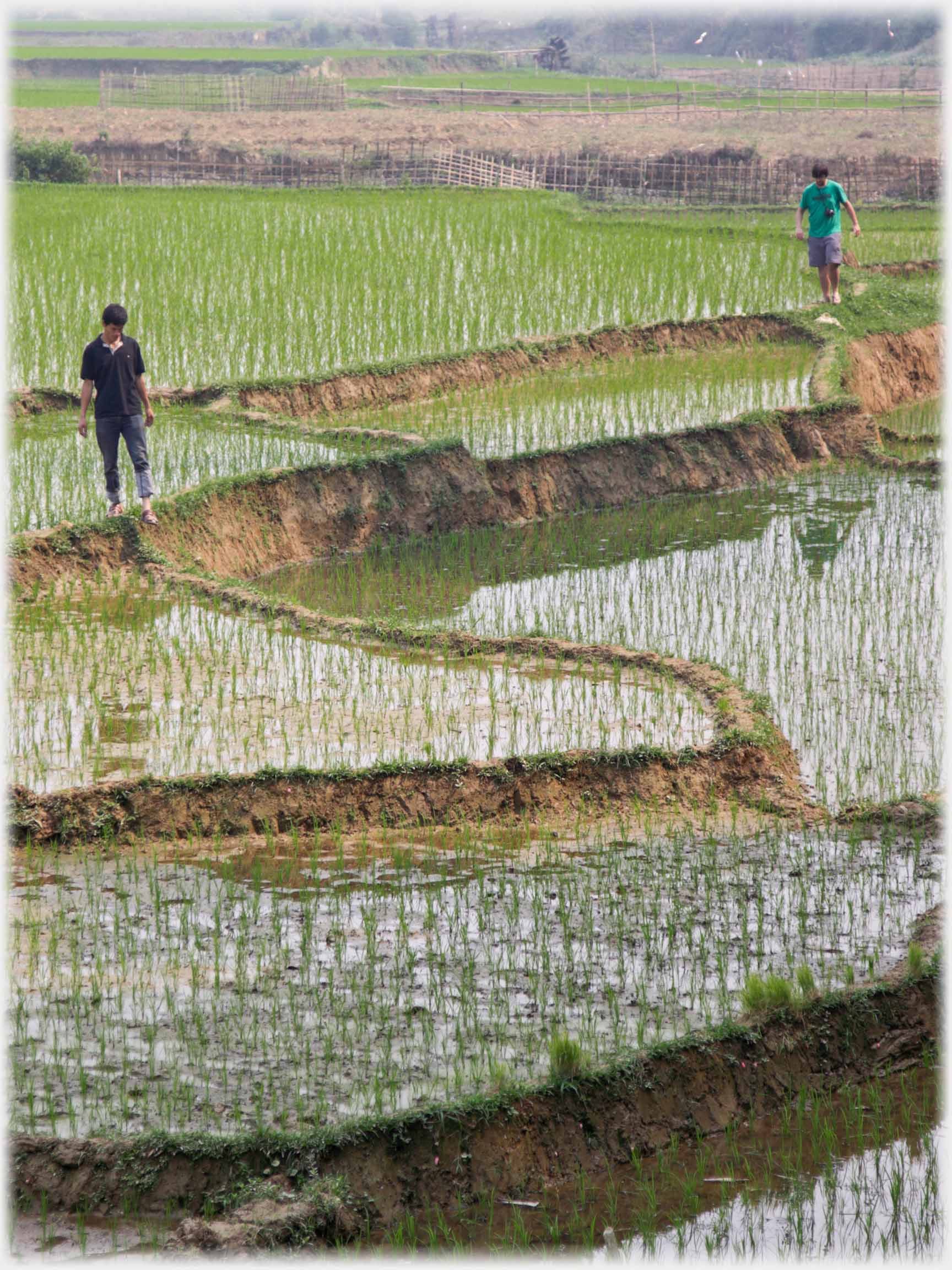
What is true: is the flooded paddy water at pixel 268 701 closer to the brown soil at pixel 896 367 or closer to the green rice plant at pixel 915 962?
the green rice plant at pixel 915 962

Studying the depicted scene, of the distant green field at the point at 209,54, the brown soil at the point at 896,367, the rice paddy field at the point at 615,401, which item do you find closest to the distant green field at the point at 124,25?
the distant green field at the point at 209,54

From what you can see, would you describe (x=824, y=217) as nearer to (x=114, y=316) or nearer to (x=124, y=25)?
(x=114, y=316)

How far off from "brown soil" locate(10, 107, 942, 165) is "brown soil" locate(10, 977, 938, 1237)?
26.7m

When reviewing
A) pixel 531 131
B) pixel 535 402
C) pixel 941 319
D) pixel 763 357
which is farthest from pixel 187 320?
pixel 531 131

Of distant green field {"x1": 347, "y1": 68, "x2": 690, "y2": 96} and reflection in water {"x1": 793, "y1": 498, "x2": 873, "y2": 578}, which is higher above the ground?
distant green field {"x1": 347, "y1": 68, "x2": 690, "y2": 96}

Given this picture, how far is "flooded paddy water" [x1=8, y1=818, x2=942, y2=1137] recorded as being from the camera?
3898 mm

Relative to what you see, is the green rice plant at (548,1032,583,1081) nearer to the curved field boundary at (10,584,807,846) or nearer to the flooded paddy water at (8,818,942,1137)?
the flooded paddy water at (8,818,942,1137)

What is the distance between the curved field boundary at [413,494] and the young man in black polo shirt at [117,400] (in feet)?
0.95

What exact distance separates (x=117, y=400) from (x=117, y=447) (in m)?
0.28

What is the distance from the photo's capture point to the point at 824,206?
1254cm

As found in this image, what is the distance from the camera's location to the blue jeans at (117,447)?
8008 mm

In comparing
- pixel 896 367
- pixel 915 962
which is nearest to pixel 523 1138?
pixel 915 962

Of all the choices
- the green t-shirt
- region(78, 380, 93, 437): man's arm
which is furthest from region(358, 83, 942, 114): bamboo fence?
region(78, 380, 93, 437): man's arm

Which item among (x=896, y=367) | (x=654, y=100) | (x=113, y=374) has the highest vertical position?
(x=654, y=100)
